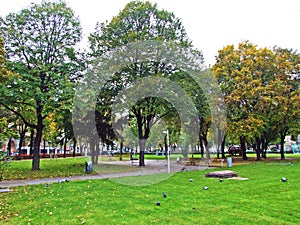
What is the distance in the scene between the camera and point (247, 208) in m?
6.65

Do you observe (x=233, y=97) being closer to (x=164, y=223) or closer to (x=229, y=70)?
(x=229, y=70)

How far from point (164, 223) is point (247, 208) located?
237 centimetres

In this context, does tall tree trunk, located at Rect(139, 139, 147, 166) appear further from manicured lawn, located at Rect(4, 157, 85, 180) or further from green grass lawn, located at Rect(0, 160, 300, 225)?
green grass lawn, located at Rect(0, 160, 300, 225)

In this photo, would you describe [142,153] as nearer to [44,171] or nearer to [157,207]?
[44,171]

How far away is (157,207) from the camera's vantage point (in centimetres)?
688

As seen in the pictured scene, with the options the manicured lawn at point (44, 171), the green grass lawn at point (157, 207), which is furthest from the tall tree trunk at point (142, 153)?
the green grass lawn at point (157, 207)

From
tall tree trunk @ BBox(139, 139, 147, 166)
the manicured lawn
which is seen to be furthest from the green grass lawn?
tall tree trunk @ BBox(139, 139, 147, 166)

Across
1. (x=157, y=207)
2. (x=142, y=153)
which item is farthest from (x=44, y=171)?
(x=157, y=207)

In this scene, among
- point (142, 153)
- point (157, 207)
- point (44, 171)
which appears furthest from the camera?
point (142, 153)

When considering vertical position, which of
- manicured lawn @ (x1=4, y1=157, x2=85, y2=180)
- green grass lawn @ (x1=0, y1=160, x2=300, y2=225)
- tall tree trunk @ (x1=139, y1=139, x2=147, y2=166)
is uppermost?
tall tree trunk @ (x1=139, y1=139, x2=147, y2=166)

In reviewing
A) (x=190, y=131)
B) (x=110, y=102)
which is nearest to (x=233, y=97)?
(x=190, y=131)

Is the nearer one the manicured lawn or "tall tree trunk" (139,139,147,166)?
the manicured lawn

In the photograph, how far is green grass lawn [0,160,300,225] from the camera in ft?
19.2

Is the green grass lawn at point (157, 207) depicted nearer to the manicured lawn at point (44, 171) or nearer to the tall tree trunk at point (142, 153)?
the manicured lawn at point (44, 171)
